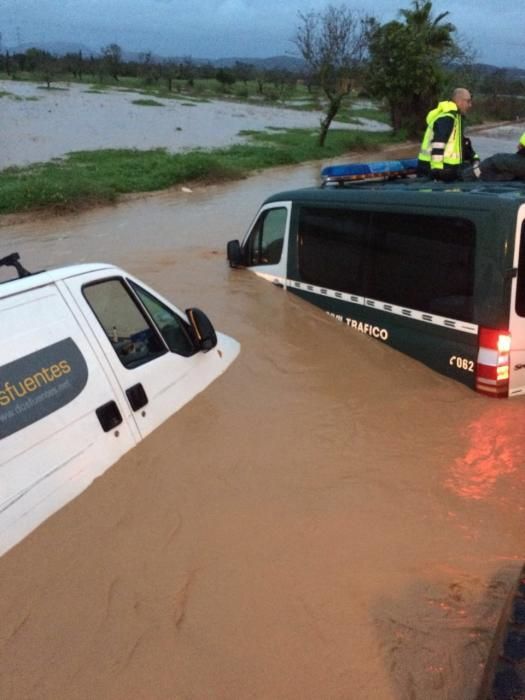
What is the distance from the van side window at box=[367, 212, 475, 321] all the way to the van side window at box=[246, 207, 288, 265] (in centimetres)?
131

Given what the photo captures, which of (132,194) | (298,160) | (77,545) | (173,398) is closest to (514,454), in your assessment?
(173,398)

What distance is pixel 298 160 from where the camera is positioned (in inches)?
1013

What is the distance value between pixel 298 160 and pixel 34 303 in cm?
2358

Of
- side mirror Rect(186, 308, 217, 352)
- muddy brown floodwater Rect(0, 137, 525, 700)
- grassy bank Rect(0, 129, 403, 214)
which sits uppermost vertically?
side mirror Rect(186, 308, 217, 352)

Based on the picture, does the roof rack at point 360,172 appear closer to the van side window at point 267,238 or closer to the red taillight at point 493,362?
the van side window at point 267,238

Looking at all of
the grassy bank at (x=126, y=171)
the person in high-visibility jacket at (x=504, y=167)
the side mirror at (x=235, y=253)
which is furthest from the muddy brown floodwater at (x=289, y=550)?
the grassy bank at (x=126, y=171)

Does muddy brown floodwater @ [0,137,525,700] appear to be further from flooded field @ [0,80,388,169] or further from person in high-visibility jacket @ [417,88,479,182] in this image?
flooded field @ [0,80,388,169]

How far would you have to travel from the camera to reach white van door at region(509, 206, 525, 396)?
440 cm

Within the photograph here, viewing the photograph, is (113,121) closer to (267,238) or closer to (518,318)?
(267,238)

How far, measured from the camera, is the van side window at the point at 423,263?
15.3 feet

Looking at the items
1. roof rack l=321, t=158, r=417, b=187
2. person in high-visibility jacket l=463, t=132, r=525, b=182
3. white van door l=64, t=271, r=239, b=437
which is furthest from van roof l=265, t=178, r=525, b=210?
white van door l=64, t=271, r=239, b=437

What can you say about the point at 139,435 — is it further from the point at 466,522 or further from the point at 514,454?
the point at 514,454

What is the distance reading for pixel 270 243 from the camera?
6762mm

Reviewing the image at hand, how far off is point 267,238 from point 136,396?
355 cm
